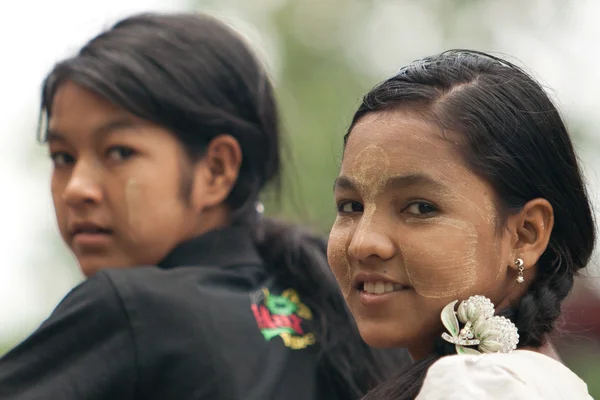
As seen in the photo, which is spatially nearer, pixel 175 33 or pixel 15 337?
pixel 175 33

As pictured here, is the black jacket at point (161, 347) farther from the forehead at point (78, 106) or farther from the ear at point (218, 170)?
the forehead at point (78, 106)

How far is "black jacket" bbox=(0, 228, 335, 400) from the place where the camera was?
2.48 m

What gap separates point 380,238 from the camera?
6.41 feet

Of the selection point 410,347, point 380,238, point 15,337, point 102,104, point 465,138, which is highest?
point 102,104

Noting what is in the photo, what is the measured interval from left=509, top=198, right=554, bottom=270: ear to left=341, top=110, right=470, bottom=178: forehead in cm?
16

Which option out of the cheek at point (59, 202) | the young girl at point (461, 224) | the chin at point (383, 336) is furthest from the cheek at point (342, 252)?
the cheek at point (59, 202)

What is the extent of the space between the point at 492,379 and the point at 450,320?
0.21 m

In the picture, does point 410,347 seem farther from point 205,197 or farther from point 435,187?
point 205,197

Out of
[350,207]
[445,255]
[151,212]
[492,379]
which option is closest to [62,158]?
[151,212]

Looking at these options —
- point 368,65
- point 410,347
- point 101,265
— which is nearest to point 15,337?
point 368,65

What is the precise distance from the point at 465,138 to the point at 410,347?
0.44 meters

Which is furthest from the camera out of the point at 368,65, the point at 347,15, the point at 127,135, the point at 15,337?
the point at 347,15

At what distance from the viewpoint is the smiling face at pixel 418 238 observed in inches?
76.2

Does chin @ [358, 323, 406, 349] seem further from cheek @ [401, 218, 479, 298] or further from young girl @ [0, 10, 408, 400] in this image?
young girl @ [0, 10, 408, 400]
